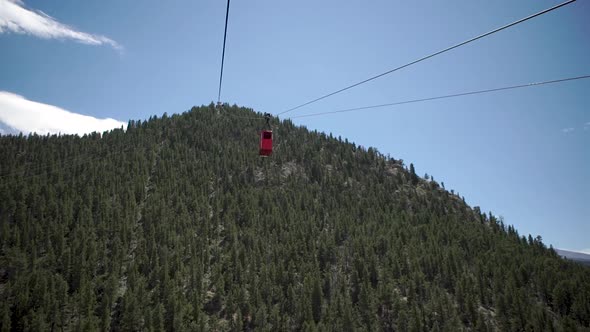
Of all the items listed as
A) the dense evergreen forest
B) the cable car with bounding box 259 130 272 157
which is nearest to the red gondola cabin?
the cable car with bounding box 259 130 272 157

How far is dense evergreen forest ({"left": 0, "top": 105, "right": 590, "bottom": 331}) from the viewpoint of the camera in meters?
94.9

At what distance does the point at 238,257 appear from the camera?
12162cm

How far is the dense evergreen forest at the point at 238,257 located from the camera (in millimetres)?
94938

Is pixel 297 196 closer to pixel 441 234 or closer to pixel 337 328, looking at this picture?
pixel 441 234

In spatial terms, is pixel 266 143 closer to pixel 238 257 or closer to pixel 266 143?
pixel 266 143

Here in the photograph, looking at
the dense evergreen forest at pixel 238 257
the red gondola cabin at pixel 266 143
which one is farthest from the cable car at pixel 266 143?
the dense evergreen forest at pixel 238 257

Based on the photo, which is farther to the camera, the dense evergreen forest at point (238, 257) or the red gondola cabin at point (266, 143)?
the dense evergreen forest at point (238, 257)

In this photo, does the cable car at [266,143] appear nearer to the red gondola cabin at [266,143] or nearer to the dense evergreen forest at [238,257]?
the red gondola cabin at [266,143]

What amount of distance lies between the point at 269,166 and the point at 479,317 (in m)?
117

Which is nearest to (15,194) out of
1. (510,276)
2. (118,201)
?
(118,201)

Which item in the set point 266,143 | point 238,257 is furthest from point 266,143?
point 238,257

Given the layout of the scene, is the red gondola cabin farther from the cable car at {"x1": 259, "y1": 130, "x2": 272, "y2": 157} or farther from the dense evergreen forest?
the dense evergreen forest

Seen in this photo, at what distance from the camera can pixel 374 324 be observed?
94500mm

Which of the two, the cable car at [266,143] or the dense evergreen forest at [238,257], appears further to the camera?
the dense evergreen forest at [238,257]
